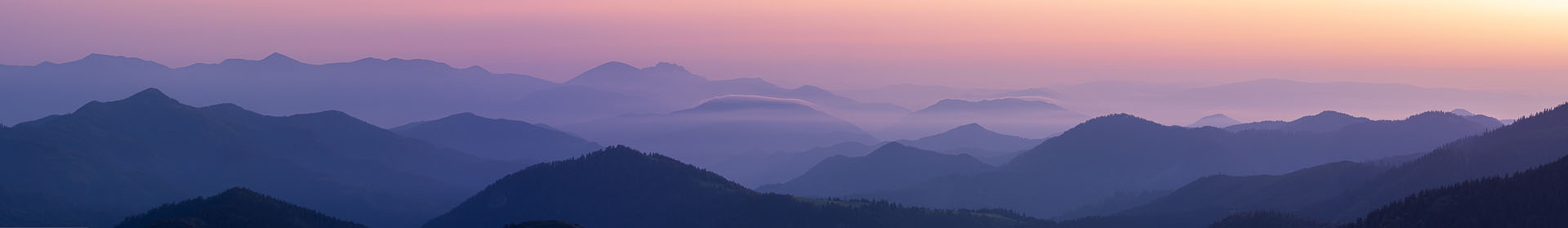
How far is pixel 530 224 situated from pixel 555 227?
3.79 meters

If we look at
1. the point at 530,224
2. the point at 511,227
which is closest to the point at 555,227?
the point at 530,224

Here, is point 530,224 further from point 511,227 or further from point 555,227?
point 511,227

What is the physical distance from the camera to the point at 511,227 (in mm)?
183500

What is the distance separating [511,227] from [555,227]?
1679cm

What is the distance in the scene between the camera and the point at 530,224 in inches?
7854

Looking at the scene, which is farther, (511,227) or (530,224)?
(530,224)

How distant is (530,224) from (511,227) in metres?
16.0

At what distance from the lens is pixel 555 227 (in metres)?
200

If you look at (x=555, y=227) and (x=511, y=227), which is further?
(x=555, y=227)
